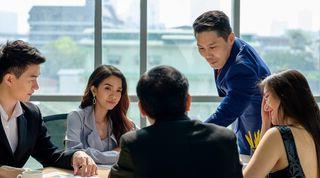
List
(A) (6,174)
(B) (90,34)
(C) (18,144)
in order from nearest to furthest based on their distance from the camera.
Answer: (A) (6,174) < (C) (18,144) < (B) (90,34)

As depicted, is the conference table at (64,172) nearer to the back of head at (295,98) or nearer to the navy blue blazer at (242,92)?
the navy blue blazer at (242,92)

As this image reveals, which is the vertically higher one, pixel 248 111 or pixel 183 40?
pixel 183 40

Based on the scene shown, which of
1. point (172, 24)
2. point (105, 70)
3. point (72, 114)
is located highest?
point (172, 24)

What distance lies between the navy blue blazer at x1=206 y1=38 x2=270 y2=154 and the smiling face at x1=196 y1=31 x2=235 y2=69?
1.2 inches

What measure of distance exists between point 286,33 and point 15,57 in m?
2.74

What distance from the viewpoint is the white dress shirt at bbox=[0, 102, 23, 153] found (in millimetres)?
2445

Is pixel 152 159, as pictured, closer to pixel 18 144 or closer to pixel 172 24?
pixel 18 144

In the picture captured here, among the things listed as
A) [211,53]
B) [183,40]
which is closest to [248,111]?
[211,53]

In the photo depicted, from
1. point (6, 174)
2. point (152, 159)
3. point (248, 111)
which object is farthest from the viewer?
point (248, 111)

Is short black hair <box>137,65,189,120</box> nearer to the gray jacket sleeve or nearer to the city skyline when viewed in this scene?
the gray jacket sleeve

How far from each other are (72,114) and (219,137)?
1502 mm

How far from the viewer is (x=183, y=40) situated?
443 centimetres

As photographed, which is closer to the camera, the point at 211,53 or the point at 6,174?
the point at 6,174

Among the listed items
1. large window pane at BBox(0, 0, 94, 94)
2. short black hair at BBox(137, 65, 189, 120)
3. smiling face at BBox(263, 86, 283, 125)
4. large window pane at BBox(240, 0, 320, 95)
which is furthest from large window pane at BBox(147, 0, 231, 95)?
short black hair at BBox(137, 65, 189, 120)
